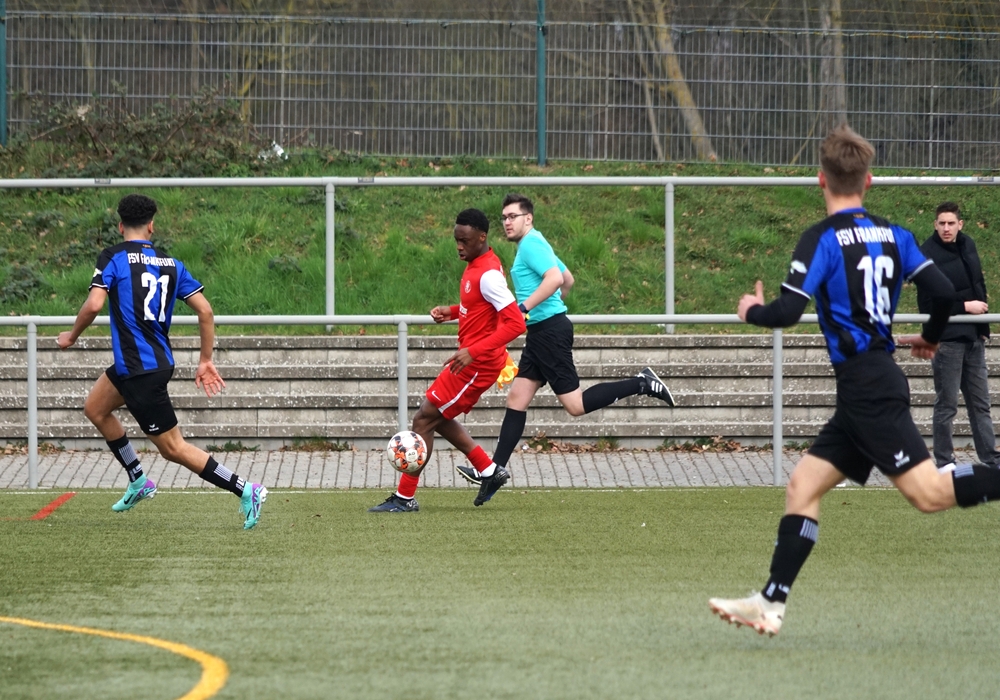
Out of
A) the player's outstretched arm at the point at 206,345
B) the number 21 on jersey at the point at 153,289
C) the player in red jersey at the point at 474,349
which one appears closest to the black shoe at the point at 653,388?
the player in red jersey at the point at 474,349

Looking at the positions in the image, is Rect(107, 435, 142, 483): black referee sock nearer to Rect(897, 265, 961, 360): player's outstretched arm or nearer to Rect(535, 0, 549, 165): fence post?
Rect(897, 265, 961, 360): player's outstretched arm

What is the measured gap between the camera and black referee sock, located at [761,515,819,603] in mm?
4465

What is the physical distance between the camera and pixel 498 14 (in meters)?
15.4

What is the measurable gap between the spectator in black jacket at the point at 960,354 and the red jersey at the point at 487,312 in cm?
338

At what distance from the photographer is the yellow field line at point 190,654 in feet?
12.8

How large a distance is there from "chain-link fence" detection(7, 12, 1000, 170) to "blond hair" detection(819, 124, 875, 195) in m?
10.7

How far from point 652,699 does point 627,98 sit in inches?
481

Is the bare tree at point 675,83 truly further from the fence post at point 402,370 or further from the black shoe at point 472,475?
the black shoe at point 472,475

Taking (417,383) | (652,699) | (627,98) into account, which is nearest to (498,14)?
(627,98)

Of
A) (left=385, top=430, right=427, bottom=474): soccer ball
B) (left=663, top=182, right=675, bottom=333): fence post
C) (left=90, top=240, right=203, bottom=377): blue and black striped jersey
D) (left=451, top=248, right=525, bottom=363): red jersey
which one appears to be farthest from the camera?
(left=663, top=182, right=675, bottom=333): fence post

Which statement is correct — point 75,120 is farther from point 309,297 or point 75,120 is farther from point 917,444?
point 917,444

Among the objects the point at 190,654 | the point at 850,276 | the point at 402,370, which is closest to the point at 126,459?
the point at 402,370

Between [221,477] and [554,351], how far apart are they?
7.39 feet

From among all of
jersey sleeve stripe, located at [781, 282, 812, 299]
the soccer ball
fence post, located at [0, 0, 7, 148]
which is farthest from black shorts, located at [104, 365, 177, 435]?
fence post, located at [0, 0, 7, 148]
